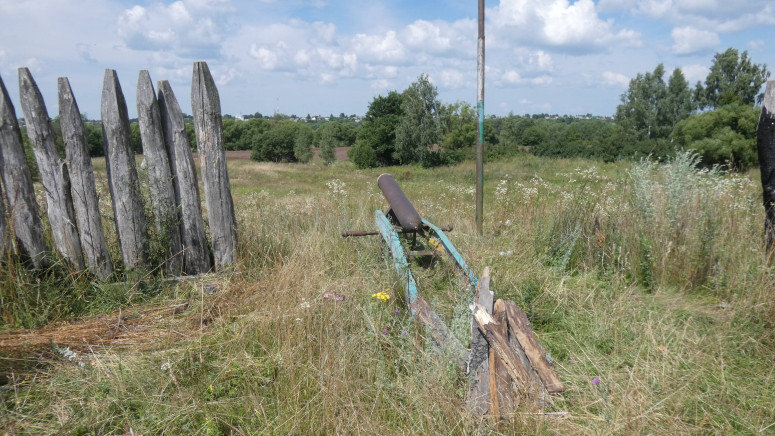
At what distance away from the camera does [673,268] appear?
13.9ft

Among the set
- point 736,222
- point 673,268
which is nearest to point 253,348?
point 673,268

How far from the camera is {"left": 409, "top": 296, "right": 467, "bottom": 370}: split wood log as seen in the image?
2572mm

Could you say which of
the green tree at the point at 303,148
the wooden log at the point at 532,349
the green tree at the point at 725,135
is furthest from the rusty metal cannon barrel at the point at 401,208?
the green tree at the point at 303,148

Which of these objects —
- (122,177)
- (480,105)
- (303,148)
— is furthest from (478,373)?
(303,148)

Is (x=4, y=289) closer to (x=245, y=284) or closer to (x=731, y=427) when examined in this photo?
(x=245, y=284)

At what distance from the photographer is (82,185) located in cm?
375

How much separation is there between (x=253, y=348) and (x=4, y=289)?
2.02 m

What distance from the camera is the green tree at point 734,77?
136ft

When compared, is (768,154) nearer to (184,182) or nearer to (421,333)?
(421,333)

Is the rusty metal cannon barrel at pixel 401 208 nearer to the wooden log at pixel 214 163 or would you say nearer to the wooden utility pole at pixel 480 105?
the wooden utility pole at pixel 480 105

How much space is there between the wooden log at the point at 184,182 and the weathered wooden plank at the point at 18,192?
1.04 metres

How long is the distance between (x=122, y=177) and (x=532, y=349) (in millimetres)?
3449

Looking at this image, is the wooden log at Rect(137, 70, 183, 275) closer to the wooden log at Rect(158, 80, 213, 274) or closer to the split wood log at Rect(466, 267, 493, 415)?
the wooden log at Rect(158, 80, 213, 274)

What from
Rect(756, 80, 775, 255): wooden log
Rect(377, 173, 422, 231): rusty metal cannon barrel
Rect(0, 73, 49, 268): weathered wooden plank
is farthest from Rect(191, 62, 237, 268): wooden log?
Rect(756, 80, 775, 255): wooden log
